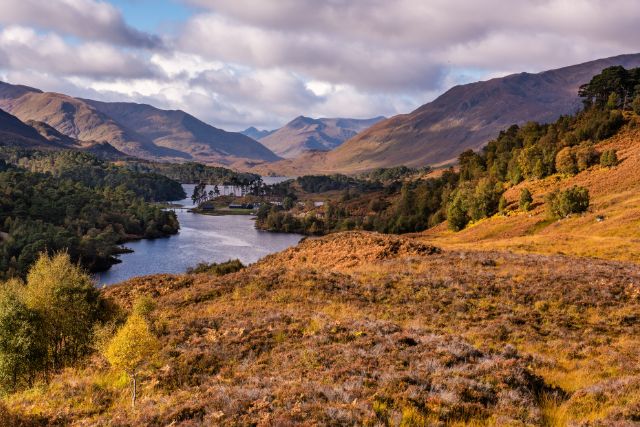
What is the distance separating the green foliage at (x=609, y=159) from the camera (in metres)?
104

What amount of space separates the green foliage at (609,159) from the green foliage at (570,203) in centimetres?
2584

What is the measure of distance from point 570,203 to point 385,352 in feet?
256

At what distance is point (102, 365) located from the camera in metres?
22.4

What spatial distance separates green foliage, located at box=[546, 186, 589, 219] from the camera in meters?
83.9

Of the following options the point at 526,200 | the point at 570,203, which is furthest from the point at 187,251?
the point at 570,203

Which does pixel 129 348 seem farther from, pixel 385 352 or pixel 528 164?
pixel 528 164

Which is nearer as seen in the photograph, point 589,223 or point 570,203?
point 589,223

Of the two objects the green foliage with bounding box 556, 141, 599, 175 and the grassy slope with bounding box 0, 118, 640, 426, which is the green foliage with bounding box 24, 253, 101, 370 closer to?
the grassy slope with bounding box 0, 118, 640, 426

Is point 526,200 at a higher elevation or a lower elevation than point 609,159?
lower

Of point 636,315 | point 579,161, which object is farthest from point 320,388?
point 579,161

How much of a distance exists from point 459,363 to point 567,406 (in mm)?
4433

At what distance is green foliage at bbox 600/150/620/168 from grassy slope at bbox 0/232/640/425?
7835 centimetres

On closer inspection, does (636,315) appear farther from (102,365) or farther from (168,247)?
(168,247)

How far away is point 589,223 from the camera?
77000 mm
